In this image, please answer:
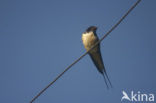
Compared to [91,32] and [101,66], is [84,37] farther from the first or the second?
[101,66]

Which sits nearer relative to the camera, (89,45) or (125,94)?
(89,45)

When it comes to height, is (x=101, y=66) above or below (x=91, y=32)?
below

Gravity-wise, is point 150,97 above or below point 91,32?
below

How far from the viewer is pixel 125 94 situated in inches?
188

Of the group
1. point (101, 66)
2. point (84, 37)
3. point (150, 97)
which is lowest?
point (150, 97)

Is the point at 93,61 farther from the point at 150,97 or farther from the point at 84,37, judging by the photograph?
the point at 150,97

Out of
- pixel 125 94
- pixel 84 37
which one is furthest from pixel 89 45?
pixel 125 94

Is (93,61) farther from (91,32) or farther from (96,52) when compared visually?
(91,32)

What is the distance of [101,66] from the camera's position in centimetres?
454

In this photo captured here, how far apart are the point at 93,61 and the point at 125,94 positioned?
0.72m

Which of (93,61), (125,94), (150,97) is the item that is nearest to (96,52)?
(93,61)

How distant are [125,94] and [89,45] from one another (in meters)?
0.99

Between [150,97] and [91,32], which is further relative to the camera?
[150,97]

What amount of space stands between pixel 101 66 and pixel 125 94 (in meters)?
0.63
